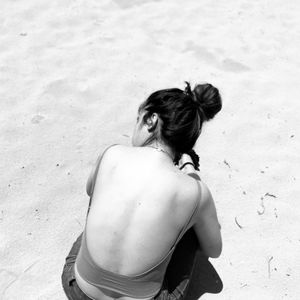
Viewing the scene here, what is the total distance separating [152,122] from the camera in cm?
172

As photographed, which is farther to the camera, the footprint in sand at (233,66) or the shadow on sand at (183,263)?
the footprint in sand at (233,66)

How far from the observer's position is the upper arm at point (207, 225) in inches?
66.9

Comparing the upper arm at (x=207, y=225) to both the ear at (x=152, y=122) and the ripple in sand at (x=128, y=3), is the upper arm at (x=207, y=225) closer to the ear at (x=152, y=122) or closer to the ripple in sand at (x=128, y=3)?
the ear at (x=152, y=122)

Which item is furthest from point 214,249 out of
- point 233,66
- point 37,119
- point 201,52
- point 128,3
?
point 128,3

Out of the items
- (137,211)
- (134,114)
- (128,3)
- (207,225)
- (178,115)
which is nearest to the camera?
(137,211)

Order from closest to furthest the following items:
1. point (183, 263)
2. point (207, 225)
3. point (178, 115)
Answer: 1. point (178, 115)
2. point (207, 225)
3. point (183, 263)

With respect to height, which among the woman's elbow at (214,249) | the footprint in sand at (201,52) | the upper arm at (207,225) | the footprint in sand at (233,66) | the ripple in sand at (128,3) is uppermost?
the upper arm at (207,225)

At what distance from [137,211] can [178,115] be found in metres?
0.36

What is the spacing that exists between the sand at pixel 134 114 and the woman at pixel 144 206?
54 cm

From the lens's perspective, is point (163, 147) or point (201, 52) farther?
point (201, 52)

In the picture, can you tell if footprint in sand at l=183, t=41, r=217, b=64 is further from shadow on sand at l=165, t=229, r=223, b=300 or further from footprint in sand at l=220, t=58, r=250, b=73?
shadow on sand at l=165, t=229, r=223, b=300

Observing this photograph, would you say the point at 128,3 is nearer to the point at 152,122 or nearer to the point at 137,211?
the point at 152,122

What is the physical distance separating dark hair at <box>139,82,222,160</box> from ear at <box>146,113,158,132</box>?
1 cm

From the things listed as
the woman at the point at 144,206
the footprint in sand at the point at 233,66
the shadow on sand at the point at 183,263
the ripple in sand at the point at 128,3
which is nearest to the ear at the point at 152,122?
the woman at the point at 144,206
